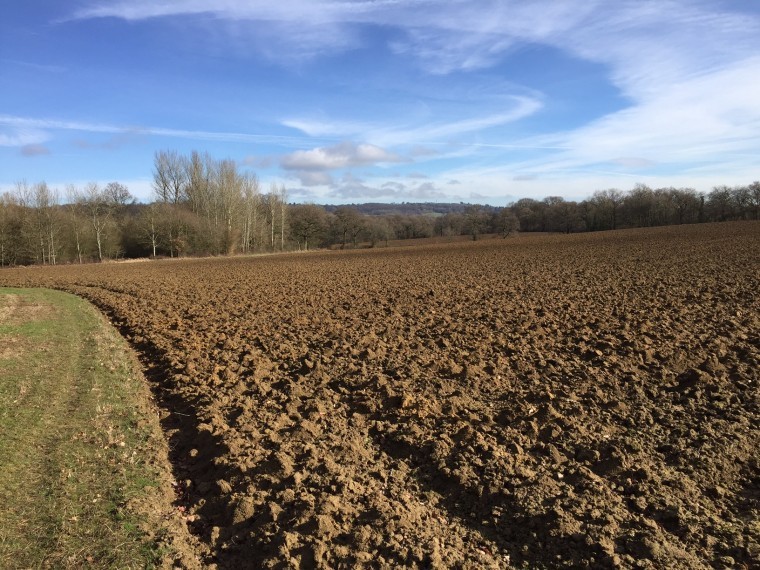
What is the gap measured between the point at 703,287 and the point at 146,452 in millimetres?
18292

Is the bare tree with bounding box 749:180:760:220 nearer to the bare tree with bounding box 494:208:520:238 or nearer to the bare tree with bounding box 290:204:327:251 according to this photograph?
the bare tree with bounding box 494:208:520:238

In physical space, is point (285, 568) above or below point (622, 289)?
below

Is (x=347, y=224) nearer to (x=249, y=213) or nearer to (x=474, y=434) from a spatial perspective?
(x=249, y=213)

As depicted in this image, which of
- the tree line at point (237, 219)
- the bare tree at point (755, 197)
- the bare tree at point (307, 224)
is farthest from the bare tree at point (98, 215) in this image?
the bare tree at point (755, 197)

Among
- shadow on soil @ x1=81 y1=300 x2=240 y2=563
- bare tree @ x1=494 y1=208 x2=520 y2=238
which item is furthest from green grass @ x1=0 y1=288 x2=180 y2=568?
bare tree @ x1=494 y1=208 x2=520 y2=238

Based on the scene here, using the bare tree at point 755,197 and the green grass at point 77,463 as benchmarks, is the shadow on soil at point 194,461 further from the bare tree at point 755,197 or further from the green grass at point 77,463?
the bare tree at point 755,197

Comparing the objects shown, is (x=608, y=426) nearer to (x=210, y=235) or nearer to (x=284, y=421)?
(x=284, y=421)

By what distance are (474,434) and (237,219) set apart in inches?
2754

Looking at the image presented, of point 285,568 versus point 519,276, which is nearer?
point 285,568

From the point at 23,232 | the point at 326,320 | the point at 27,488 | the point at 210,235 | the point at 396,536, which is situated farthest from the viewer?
the point at 210,235

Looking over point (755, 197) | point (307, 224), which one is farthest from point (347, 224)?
point (755, 197)

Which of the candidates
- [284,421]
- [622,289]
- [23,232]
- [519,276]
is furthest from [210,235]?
[284,421]

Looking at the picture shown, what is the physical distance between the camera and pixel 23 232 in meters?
53.4

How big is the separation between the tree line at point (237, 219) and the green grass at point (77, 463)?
54.4 m
